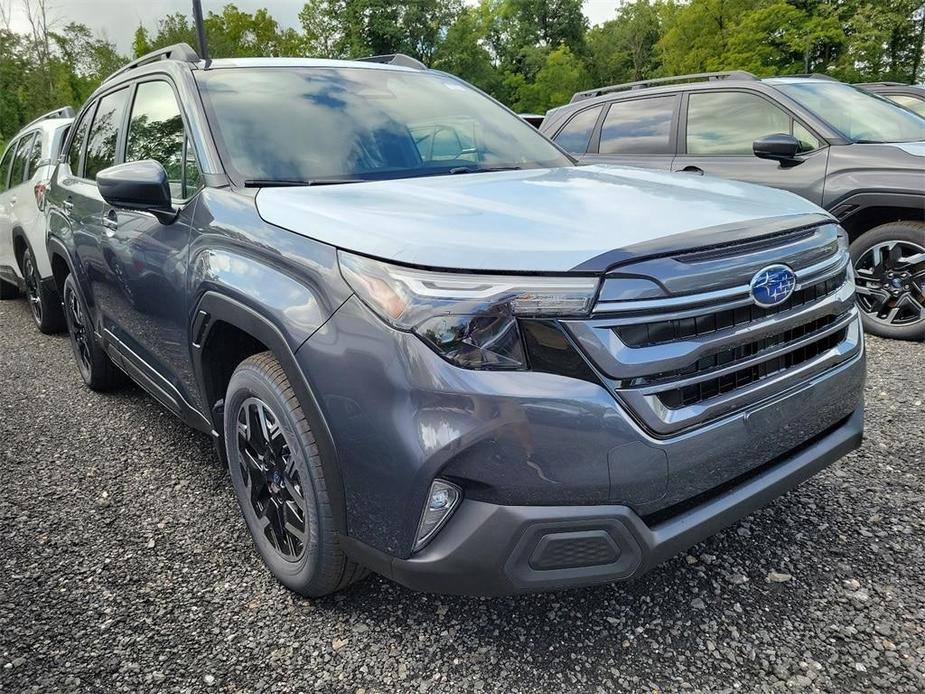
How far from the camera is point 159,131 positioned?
9.80 feet

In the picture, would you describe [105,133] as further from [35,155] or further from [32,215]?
[35,155]

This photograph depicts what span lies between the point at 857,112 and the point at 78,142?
17.5 feet

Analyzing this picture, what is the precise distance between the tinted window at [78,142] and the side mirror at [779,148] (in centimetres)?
423

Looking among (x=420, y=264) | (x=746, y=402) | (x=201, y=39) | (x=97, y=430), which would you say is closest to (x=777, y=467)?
(x=746, y=402)

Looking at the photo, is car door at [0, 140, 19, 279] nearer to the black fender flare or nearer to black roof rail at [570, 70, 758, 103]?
the black fender flare

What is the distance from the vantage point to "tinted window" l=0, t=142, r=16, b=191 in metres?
6.76

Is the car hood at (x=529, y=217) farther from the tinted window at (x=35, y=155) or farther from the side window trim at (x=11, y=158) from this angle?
the side window trim at (x=11, y=158)

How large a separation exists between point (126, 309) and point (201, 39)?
12858 millimetres

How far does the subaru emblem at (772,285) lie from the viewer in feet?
5.82

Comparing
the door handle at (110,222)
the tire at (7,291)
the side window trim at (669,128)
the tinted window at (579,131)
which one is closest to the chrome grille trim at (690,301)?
the door handle at (110,222)

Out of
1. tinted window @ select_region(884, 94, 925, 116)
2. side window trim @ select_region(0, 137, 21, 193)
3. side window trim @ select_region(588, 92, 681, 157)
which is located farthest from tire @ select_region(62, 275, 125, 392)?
tinted window @ select_region(884, 94, 925, 116)

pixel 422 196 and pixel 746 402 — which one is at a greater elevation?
pixel 422 196

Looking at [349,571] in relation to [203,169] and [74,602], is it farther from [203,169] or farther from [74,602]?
[203,169]

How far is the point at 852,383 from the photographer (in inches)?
84.2
